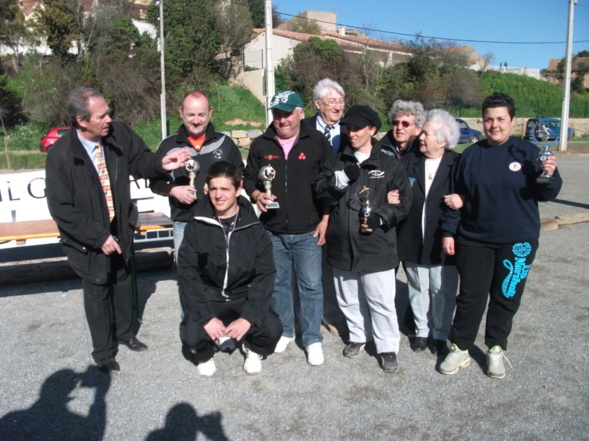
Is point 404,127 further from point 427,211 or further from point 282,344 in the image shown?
point 282,344

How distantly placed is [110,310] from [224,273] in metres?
1.09

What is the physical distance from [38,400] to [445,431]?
2.73m

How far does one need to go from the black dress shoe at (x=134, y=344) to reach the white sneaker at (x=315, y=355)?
1.40 meters

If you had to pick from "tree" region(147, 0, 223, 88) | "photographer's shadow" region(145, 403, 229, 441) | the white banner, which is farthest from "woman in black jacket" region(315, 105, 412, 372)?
"tree" region(147, 0, 223, 88)

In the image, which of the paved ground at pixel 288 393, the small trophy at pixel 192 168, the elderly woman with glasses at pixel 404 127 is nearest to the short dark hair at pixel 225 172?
the small trophy at pixel 192 168

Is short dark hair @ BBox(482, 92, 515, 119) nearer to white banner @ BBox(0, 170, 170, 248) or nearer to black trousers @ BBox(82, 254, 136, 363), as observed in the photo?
black trousers @ BBox(82, 254, 136, 363)

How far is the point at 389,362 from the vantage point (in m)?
4.05

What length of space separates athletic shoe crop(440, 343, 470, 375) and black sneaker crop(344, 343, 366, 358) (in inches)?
25.7

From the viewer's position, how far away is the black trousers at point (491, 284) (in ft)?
12.4

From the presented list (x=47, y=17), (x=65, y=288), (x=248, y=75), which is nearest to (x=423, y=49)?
(x=248, y=75)

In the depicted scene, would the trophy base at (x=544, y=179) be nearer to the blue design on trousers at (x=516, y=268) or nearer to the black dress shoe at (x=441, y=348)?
the blue design on trousers at (x=516, y=268)

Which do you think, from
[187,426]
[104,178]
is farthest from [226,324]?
[104,178]

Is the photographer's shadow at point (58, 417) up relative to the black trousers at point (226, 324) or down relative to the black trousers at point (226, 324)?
down

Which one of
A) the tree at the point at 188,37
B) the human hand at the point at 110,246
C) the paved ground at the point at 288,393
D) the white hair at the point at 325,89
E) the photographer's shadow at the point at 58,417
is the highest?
the tree at the point at 188,37
